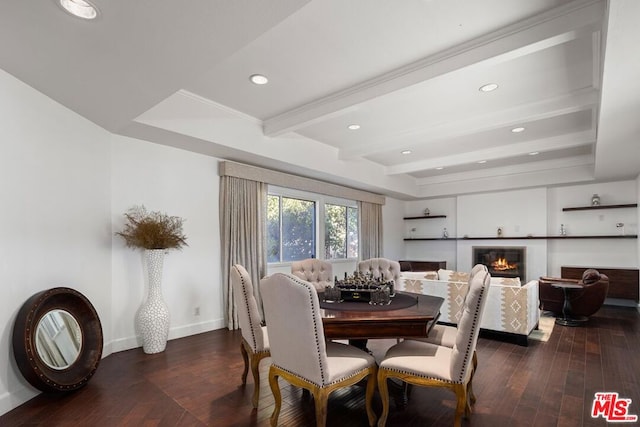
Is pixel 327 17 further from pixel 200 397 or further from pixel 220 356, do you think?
pixel 220 356

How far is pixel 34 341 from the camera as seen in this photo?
2529 millimetres

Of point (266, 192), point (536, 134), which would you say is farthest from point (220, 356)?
point (536, 134)

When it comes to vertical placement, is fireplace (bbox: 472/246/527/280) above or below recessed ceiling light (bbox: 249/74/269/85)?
below

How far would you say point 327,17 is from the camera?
2.40 m

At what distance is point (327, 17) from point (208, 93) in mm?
1800

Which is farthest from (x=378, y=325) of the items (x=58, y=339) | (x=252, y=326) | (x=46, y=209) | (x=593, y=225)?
(x=593, y=225)

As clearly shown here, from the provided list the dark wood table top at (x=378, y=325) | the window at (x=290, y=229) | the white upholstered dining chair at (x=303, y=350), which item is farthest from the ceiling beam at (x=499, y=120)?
the white upholstered dining chair at (x=303, y=350)

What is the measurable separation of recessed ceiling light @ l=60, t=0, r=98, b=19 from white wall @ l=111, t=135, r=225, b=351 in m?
2.25

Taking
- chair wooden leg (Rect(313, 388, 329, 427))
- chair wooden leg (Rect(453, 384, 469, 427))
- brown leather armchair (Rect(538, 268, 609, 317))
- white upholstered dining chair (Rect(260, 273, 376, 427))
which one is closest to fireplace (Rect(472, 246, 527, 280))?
brown leather armchair (Rect(538, 268, 609, 317))

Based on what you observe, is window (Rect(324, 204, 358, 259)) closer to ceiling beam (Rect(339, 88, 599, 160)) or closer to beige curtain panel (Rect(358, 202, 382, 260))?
beige curtain panel (Rect(358, 202, 382, 260))

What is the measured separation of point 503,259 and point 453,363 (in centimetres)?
662

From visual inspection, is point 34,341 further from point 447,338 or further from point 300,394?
point 447,338

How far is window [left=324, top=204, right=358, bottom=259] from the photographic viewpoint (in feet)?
22.6

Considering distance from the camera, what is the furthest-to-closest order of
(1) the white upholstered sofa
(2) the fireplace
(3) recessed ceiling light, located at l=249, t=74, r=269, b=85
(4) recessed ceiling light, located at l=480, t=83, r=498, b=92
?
1. (2) the fireplace
2. (1) the white upholstered sofa
3. (4) recessed ceiling light, located at l=480, t=83, r=498, b=92
4. (3) recessed ceiling light, located at l=249, t=74, r=269, b=85
